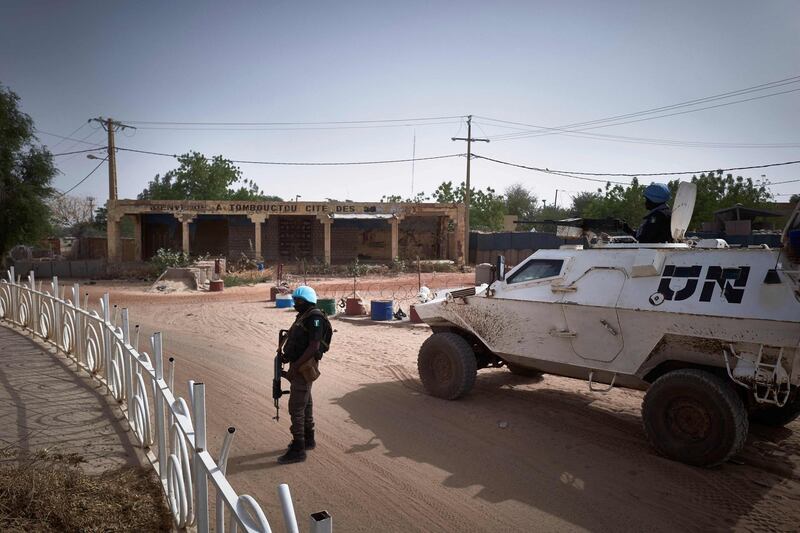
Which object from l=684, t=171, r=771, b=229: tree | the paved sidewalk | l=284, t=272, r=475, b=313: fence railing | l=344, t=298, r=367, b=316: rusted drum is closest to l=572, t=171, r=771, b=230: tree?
l=684, t=171, r=771, b=229: tree

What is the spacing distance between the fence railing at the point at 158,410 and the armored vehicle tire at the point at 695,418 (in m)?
3.63

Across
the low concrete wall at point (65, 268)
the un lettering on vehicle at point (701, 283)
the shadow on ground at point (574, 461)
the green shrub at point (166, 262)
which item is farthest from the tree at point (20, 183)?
the un lettering on vehicle at point (701, 283)

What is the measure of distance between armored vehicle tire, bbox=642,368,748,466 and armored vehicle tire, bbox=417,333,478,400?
6.63 feet

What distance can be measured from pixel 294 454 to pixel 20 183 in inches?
934

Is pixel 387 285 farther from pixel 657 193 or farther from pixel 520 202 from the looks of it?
pixel 520 202

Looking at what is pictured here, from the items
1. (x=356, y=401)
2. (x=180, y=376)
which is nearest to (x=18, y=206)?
(x=180, y=376)

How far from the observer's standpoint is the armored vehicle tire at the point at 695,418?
4.30m

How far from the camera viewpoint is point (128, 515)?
3.35m

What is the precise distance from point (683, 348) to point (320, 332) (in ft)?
A: 10.8

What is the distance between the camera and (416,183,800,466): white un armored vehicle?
4309 millimetres

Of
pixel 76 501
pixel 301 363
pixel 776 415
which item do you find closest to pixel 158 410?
pixel 76 501

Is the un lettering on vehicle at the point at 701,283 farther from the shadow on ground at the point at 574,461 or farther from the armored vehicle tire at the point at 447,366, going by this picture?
the armored vehicle tire at the point at 447,366

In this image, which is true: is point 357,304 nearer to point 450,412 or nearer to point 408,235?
point 450,412

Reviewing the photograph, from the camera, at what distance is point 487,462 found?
4.54 meters
